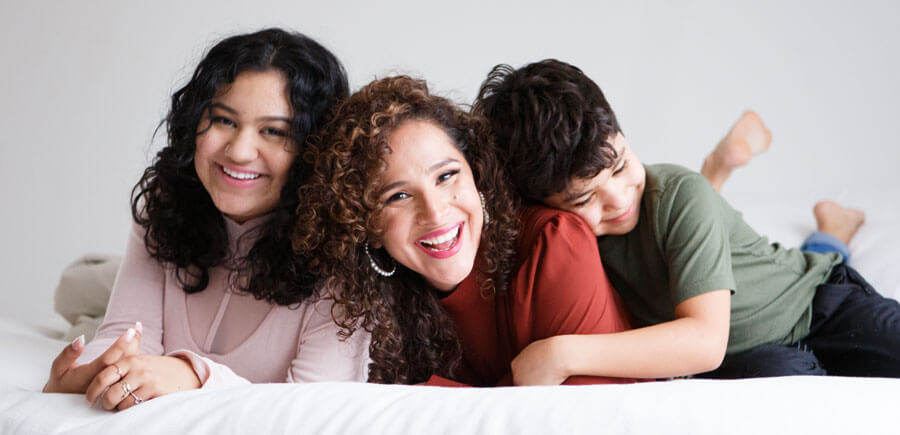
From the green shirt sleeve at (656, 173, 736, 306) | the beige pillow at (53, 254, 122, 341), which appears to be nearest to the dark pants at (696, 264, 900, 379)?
the green shirt sleeve at (656, 173, 736, 306)

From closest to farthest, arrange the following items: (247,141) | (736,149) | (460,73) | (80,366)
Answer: (80,366), (247,141), (736,149), (460,73)

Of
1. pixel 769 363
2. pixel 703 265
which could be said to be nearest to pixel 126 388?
pixel 703 265

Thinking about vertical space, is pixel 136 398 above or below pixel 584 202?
below

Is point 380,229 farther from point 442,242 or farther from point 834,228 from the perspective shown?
point 834,228

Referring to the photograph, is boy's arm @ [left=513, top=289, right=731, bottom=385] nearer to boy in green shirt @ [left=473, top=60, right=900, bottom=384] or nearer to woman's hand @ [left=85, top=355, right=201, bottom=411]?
boy in green shirt @ [left=473, top=60, right=900, bottom=384]

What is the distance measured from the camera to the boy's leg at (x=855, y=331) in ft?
4.92

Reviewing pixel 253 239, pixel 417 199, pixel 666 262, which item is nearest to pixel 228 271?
pixel 253 239

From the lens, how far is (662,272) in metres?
1.42

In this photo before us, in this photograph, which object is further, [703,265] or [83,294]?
[83,294]

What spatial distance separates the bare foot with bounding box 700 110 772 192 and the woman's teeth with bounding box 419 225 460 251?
1.15 metres

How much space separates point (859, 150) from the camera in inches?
115

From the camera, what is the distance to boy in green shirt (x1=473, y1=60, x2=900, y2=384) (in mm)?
1224

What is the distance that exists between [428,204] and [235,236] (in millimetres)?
435

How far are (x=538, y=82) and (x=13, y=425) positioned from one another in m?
0.94
